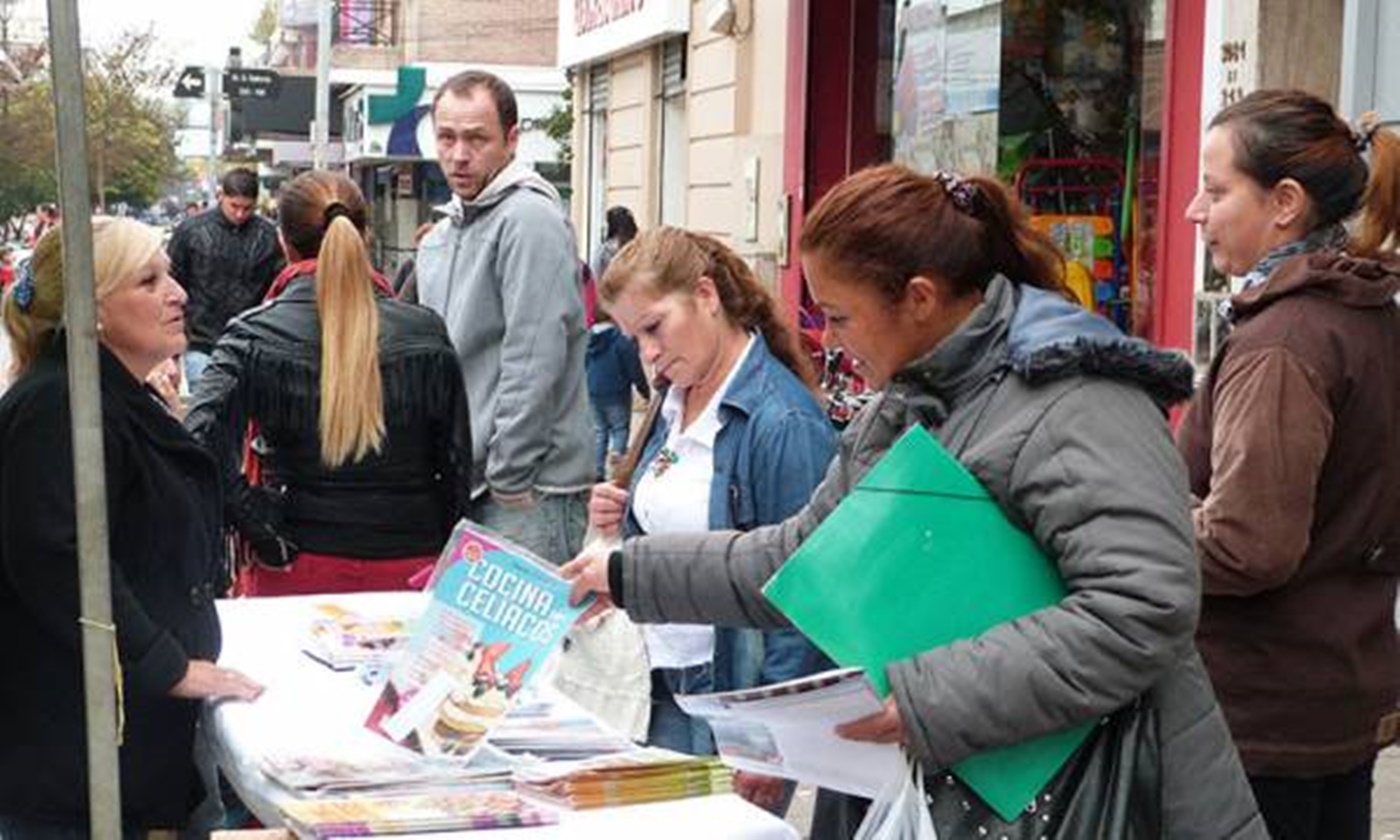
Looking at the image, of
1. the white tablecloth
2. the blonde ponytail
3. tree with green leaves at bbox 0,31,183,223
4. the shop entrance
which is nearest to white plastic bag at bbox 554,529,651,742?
the white tablecloth

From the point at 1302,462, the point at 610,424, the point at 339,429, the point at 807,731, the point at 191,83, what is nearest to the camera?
the point at 807,731

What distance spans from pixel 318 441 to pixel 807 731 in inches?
103

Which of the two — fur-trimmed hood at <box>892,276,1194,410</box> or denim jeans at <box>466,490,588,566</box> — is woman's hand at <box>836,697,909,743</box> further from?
denim jeans at <box>466,490,588,566</box>

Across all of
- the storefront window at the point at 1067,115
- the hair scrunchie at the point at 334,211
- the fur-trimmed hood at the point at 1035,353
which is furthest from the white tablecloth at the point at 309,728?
A: the storefront window at the point at 1067,115

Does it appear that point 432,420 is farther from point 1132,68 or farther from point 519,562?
point 1132,68

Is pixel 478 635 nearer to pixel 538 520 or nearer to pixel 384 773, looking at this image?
pixel 384 773

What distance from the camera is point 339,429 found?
4.83 meters

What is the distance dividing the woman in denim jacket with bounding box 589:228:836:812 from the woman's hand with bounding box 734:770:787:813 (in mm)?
57

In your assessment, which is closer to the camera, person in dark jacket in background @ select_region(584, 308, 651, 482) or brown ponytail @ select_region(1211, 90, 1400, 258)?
brown ponytail @ select_region(1211, 90, 1400, 258)

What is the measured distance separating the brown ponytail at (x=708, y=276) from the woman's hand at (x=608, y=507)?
0.43 meters

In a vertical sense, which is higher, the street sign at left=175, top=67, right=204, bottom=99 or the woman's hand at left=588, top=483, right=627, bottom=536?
the street sign at left=175, top=67, right=204, bottom=99

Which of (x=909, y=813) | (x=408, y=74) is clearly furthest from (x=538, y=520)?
(x=408, y=74)

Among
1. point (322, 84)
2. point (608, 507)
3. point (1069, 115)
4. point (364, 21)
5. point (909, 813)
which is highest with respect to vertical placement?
point (364, 21)

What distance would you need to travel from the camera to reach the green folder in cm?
243
